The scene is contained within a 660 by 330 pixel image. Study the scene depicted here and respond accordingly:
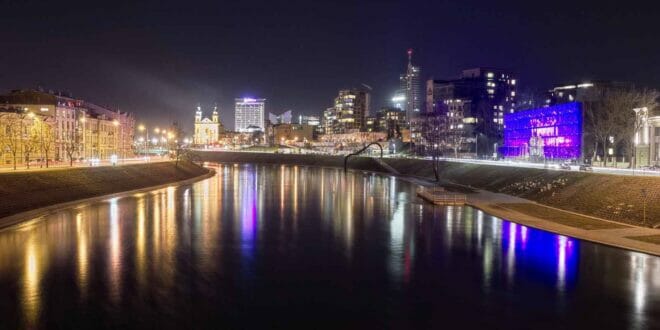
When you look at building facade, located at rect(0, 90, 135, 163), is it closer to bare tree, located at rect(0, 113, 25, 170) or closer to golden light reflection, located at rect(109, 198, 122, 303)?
bare tree, located at rect(0, 113, 25, 170)

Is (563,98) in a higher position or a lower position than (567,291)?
higher

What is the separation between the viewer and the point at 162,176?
79.7m

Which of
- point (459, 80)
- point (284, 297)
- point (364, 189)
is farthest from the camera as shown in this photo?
point (459, 80)

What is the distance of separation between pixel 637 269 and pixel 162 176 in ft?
218

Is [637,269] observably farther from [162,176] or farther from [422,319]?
[162,176]

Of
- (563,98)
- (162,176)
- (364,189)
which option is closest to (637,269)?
(364,189)

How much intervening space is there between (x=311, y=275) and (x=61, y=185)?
37.0 m

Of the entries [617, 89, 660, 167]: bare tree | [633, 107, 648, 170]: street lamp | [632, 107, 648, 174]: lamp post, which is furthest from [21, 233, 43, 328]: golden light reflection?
[617, 89, 660, 167]: bare tree

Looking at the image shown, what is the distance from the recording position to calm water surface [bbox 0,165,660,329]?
18.7 metres

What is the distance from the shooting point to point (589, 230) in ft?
114

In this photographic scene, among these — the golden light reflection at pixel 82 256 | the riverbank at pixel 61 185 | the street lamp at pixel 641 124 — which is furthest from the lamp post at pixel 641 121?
the riverbank at pixel 61 185

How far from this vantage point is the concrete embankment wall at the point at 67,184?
1704 inches

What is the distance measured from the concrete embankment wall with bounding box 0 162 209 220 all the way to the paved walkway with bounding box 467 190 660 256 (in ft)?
122

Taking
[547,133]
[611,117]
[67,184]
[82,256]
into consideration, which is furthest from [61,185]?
[547,133]
